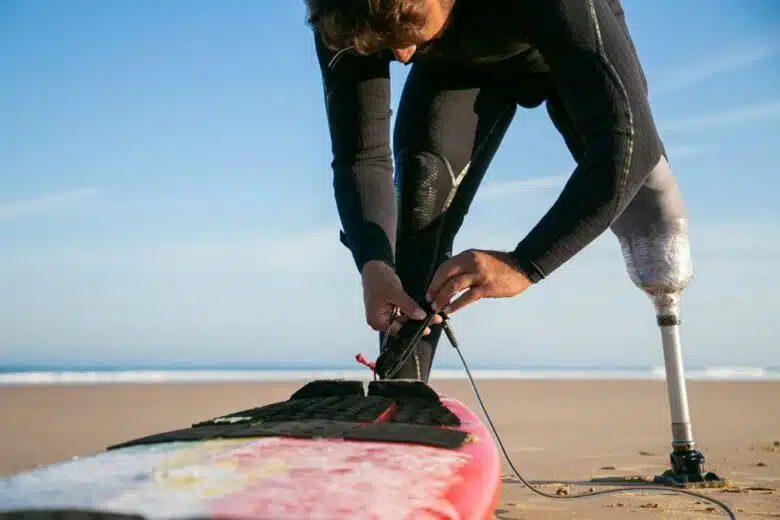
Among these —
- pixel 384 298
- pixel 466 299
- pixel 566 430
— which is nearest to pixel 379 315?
pixel 384 298

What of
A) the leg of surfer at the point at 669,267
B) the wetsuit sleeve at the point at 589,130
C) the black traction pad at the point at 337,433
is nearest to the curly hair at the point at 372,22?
the wetsuit sleeve at the point at 589,130

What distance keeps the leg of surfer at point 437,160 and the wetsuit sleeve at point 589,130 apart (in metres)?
0.69

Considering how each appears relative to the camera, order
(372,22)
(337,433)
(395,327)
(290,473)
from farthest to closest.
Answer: (395,327), (372,22), (337,433), (290,473)

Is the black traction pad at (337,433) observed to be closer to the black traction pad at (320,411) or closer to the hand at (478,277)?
the black traction pad at (320,411)

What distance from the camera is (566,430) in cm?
507

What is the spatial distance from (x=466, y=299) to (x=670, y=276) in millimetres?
1147

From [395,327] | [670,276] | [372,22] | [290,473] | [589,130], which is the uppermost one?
[372,22]

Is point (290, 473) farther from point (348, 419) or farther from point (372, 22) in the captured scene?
point (372, 22)

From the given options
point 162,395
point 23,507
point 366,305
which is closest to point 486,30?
point 366,305

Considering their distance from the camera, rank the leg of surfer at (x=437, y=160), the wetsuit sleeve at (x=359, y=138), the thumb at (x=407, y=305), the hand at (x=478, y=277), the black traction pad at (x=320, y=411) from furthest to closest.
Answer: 1. the leg of surfer at (x=437, y=160)
2. the wetsuit sleeve at (x=359, y=138)
3. the thumb at (x=407, y=305)
4. the hand at (x=478, y=277)
5. the black traction pad at (x=320, y=411)

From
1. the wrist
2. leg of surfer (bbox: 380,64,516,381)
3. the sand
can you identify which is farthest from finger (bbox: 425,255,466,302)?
the sand

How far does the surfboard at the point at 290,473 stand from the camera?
940 mm

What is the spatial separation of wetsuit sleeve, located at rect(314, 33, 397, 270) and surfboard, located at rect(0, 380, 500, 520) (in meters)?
0.91

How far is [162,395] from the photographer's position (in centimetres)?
880
